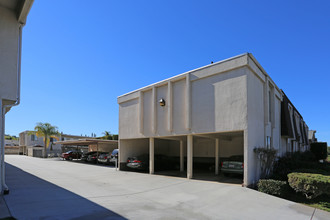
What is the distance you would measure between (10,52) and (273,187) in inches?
427

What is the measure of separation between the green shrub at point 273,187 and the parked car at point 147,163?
28.4ft

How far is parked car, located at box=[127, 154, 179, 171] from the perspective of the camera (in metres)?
15.9

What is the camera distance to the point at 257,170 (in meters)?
10.8

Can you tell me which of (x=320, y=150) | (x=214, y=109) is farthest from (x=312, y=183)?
(x=320, y=150)

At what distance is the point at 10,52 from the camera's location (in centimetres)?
769

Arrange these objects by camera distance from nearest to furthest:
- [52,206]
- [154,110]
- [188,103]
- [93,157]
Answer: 1. [52,206]
2. [188,103]
3. [154,110]
4. [93,157]

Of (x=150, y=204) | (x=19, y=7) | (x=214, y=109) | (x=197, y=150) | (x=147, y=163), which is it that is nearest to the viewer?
(x=150, y=204)

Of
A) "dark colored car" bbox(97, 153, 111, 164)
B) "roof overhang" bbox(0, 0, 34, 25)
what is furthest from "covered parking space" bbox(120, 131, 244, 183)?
"roof overhang" bbox(0, 0, 34, 25)

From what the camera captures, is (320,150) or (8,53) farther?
(320,150)

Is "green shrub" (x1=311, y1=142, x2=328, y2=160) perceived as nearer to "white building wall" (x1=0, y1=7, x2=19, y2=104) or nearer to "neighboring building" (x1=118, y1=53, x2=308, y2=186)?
"neighboring building" (x1=118, y1=53, x2=308, y2=186)

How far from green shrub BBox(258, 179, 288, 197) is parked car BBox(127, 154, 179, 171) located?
8667 millimetres

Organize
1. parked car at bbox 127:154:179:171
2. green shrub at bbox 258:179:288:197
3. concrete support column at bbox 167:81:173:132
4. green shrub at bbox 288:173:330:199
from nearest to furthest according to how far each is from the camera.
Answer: green shrub at bbox 288:173:330:199 < green shrub at bbox 258:179:288:197 < concrete support column at bbox 167:81:173:132 < parked car at bbox 127:154:179:171

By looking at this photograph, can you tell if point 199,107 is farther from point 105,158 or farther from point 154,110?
point 105,158

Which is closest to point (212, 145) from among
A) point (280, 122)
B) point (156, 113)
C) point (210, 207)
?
point (280, 122)
